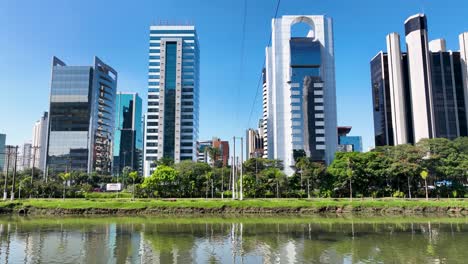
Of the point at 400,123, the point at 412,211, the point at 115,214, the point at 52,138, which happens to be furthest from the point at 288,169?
the point at 52,138

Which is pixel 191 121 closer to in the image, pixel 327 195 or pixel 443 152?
pixel 327 195

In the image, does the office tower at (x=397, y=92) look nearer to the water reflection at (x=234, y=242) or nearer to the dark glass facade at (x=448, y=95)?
the dark glass facade at (x=448, y=95)

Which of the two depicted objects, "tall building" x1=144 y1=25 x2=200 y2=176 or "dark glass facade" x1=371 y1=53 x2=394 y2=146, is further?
"tall building" x1=144 y1=25 x2=200 y2=176

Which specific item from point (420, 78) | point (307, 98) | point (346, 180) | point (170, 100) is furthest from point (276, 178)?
point (170, 100)

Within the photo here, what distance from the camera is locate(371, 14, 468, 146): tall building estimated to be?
122125 millimetres

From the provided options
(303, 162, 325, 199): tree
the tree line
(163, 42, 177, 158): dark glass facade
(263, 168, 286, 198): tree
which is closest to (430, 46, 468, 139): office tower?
the tree line

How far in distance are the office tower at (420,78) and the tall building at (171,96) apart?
86.3 meters

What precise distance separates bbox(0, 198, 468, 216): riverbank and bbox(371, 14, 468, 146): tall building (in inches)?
3000

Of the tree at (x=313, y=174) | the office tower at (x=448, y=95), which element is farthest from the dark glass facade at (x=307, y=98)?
the tree at (x=313, y=174)

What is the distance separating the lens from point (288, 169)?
128m

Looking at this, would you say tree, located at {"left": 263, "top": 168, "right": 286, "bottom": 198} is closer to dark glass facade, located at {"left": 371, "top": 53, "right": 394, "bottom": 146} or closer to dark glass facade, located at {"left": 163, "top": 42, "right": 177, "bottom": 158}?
dark glass facade, located at {"left": 163, "top": 42, "right": 177, "bottom": 158}

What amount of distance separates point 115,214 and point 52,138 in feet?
387

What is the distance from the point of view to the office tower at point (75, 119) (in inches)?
5881

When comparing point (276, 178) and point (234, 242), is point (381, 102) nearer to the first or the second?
point (276, 178)
